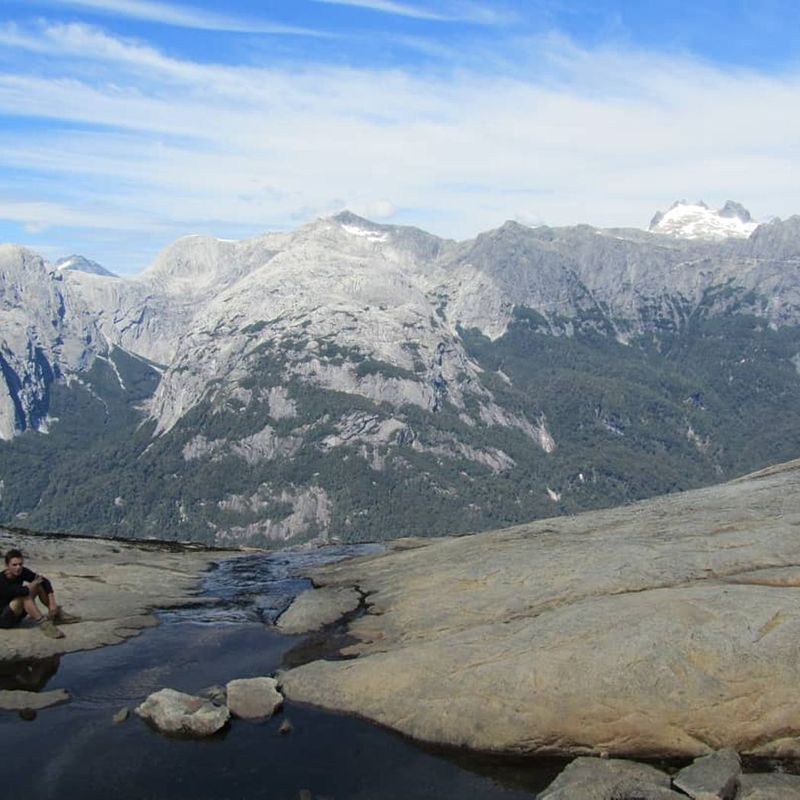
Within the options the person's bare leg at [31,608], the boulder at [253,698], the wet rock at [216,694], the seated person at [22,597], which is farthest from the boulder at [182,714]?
the person's bare leg at [31,608]

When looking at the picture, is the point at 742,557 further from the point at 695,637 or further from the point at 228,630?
the point at 228,630

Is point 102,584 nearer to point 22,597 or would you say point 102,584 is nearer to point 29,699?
point 22,597

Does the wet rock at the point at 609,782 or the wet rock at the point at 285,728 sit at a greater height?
the wet rock at the point at 609,782

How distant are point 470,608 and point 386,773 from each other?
458 inches

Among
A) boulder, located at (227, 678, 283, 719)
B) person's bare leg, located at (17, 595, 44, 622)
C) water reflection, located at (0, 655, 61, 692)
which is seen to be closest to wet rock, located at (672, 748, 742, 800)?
boulder, located at (227, 678, 283, 719)

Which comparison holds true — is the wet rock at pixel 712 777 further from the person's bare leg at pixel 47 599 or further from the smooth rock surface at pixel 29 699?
the person's bare leg at pixel 47 599

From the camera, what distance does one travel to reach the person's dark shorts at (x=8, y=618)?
115 ft

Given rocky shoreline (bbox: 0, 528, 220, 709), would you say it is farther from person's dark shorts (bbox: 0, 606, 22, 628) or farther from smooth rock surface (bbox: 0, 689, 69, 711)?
person's dark shorts (bbox: 0, 606, 22, 628)

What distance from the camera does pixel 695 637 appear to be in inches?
1093

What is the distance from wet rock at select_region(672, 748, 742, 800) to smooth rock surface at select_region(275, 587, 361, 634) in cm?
1916

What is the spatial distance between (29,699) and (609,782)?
20.5 m

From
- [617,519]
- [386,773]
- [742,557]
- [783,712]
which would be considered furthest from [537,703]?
[617,519]

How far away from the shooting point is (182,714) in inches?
1071

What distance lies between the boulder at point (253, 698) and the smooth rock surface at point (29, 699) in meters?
6.35
